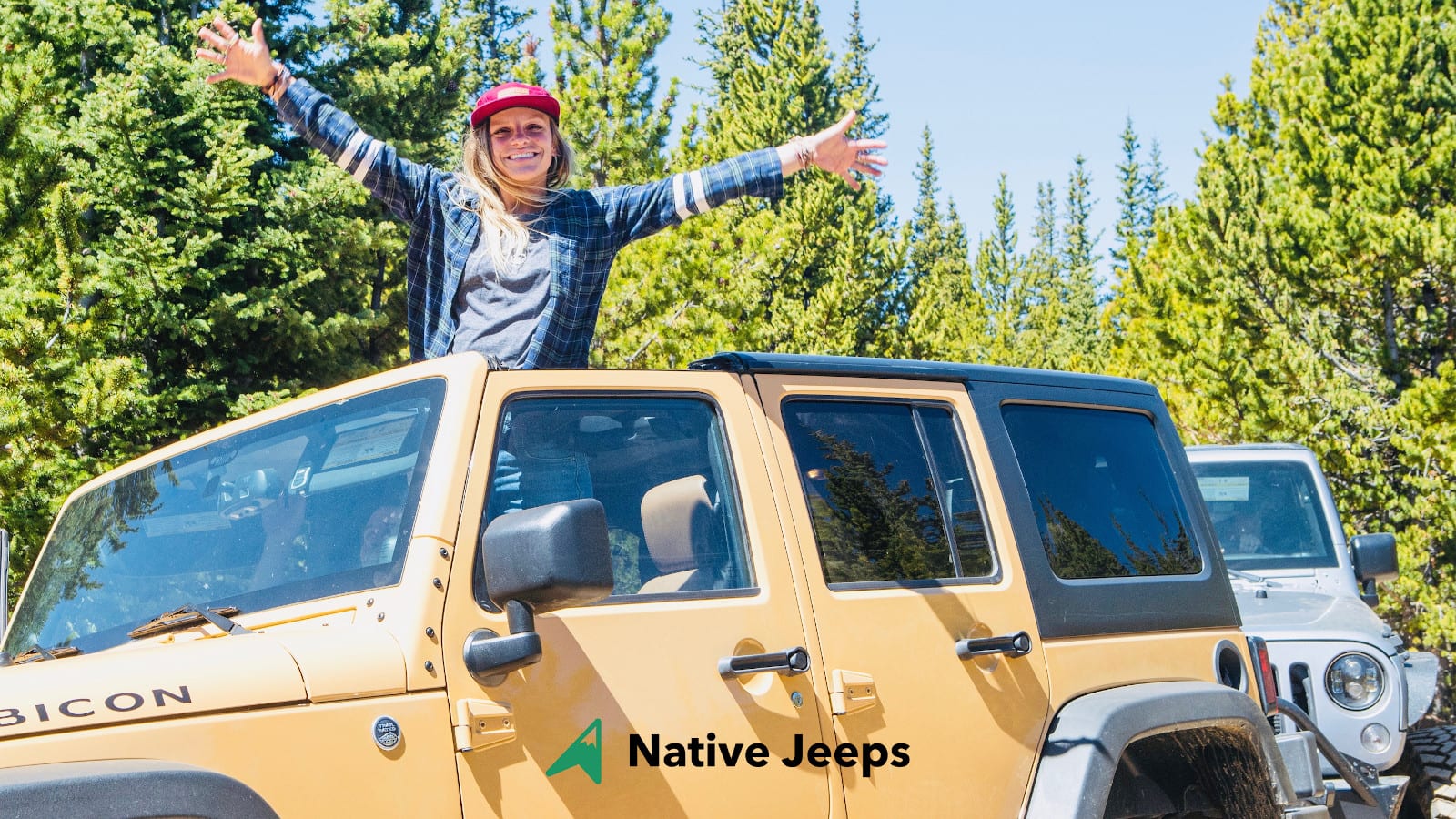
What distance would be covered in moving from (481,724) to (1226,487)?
236 inches

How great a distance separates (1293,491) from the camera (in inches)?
289

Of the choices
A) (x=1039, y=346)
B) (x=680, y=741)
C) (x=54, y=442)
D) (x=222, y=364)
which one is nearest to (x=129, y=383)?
(x=54, y=442)

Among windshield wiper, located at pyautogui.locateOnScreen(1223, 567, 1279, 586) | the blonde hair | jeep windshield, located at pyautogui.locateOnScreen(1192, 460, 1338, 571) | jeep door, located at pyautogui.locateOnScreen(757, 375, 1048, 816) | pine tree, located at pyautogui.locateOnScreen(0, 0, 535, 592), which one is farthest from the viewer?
pine tree, located at pyautogui.locateOnScreen(0, 0, 535, 592)

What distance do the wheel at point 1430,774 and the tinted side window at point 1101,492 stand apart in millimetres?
3237

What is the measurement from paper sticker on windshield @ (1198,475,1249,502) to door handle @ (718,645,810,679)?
518 centimetres

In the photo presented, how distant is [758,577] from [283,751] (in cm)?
113

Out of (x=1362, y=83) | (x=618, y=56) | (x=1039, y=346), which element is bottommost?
(x=1039, y=346)

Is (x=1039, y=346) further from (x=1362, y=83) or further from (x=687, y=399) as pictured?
(x=687, y=399)

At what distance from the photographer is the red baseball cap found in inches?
159

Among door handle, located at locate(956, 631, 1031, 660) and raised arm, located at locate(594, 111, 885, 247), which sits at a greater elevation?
raised arm, located at locate(594, 111, 885, 247)

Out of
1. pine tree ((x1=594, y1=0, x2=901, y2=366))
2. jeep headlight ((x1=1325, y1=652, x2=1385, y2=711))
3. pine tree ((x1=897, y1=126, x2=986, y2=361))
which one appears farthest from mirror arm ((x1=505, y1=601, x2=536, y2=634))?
pine tree ((x1=897, y1=126, x2=986, y2=361))

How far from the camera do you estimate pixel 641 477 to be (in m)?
3.00

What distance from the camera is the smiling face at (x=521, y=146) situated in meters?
4.00

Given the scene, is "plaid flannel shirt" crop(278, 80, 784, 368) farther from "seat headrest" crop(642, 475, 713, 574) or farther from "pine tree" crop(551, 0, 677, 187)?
"pine tree" crop(551, 0, 677, 187)
